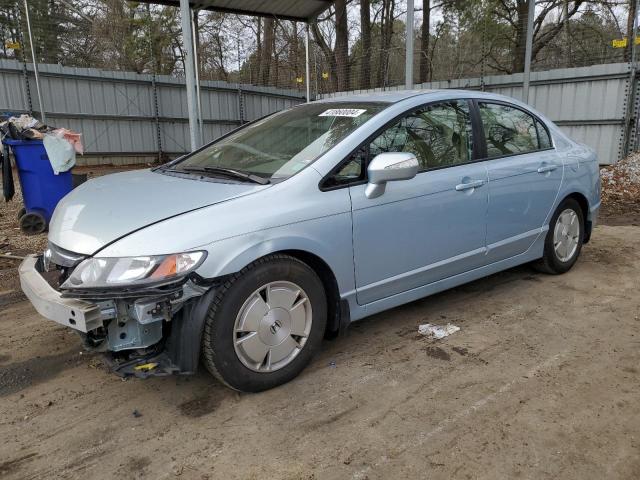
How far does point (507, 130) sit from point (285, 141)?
1.86m

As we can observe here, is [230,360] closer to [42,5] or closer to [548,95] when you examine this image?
[548,95]

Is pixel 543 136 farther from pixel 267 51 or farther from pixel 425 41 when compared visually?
pixel 267 51

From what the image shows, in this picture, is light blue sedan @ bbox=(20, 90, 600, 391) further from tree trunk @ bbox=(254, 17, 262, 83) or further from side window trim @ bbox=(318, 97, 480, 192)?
tree trunk @ bbox=(254, 17, 262, 83)

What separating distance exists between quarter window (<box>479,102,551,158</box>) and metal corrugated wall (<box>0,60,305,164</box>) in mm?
11768

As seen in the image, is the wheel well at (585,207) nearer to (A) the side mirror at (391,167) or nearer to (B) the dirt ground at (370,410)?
(B) the dirt ground at (370,410)

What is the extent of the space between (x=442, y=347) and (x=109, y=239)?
2.08 meters

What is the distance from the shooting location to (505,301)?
4.05m

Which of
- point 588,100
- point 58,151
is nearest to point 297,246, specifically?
point 58,151

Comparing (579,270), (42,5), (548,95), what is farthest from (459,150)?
(42,5)

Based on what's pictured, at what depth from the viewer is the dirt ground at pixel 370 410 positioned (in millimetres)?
2207

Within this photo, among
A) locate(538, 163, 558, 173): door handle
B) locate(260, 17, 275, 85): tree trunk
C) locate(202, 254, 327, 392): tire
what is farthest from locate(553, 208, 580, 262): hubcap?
locate(260, 17, 275, 85): tree trunk

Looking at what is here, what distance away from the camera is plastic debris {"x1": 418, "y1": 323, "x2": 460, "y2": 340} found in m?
3.44

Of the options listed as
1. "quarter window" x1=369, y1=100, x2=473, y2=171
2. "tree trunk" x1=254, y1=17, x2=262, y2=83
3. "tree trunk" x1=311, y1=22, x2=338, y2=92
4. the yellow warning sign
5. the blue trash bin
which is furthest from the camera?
"tree trunk" x1=254, y1=17, x2=262, y2=83

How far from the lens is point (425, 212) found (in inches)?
129
